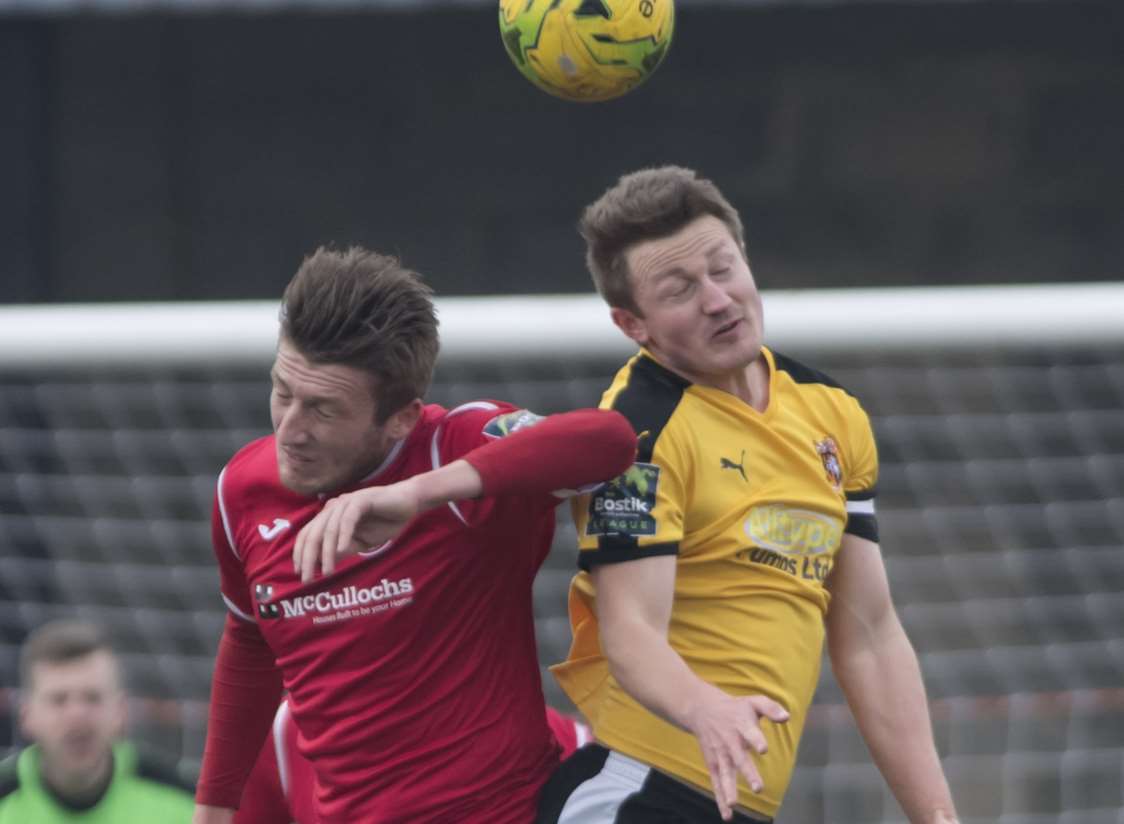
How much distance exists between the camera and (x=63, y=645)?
4.77 metres

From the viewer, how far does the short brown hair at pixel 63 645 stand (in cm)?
473

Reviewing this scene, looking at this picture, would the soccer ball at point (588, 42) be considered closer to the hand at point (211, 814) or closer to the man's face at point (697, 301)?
the man's face at point (697, 301)

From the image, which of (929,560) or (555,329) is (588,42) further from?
(929,560)

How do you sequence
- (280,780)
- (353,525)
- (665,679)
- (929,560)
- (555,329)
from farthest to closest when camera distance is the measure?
(929,560) → (555,329) → (280,780) → (665,679) → (353,525)

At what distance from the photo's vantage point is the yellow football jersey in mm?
3131

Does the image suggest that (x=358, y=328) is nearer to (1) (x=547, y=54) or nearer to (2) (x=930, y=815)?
(1) (x=547, y=54)

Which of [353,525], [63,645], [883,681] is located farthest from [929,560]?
[353,525]

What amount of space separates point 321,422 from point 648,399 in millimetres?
545

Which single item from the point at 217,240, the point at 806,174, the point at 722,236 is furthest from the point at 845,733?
the point at 722,236

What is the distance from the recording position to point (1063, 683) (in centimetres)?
664

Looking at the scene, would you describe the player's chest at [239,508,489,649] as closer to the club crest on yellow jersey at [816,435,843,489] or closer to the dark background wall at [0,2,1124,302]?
the club crest on yellow jersey at [816,435,843,489]

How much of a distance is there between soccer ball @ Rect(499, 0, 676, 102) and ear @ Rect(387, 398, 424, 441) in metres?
0.66

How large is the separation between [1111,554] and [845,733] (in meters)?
1.12

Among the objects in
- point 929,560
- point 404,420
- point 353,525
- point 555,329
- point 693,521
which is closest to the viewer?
point 353,525
